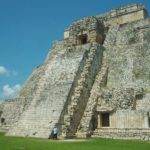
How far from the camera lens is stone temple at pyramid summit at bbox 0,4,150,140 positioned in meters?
19.7

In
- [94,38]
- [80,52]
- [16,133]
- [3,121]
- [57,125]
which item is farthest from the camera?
[3,121]

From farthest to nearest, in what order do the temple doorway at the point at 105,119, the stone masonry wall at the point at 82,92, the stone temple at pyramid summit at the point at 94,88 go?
the temple doorway at the point at 105,119 → the stone masonry wall at the point at 82,92 → the stone temple at pyramid summit at the point at 94,88

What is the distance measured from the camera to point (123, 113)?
19625 mm

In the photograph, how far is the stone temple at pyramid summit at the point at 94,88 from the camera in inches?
776

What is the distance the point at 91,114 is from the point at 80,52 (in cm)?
572

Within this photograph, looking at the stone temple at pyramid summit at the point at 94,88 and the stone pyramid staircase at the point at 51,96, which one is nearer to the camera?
the stone temple at pyramid summit at the point at 94,88

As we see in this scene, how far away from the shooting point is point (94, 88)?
22266 mm

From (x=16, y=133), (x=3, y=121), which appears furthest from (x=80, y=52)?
(x=3, y=121)

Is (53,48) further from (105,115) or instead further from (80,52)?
(105,115)

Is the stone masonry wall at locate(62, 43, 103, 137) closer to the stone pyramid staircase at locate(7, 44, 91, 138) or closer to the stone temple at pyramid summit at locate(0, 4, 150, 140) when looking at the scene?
the stone temple at pyramid summit at locate(0, 4, 150, 140)

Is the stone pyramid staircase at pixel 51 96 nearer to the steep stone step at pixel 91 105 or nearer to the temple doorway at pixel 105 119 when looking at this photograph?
the steep stone step at pixel 91 105

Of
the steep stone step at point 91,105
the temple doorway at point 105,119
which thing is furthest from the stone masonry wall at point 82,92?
the temple doorway at point 105,119

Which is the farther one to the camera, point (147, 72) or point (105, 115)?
point (147, 72)

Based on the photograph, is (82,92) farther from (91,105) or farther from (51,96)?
(51,96)
